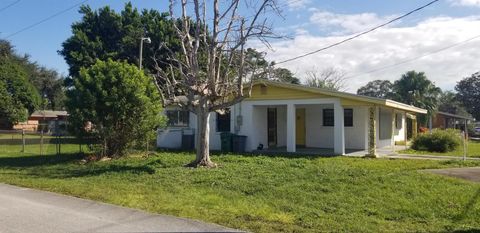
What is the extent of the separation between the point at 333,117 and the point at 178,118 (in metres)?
8.15

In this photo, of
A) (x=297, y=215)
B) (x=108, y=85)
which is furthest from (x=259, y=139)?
(x=297, y=215)

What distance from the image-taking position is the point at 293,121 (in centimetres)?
2172

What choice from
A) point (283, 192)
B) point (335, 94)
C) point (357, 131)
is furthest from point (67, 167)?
point (357, 131)

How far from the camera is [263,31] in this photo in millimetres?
15820

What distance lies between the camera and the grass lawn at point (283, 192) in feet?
27.1

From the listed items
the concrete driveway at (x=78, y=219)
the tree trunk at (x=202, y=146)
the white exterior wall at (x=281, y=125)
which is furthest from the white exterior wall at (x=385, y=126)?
the concrete driveway at (x=78, y=219)

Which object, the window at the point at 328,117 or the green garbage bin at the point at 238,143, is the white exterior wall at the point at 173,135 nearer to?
the green garbage bin at the point at 238,143

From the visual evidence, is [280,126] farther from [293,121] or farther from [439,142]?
[439,142]

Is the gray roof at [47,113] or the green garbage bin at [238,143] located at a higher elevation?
the gray roof at [47,113]

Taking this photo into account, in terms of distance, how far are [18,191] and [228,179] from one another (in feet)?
16.8

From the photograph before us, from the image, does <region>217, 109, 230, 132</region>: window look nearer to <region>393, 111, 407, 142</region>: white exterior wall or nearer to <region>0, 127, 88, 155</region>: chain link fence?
<region>0, 127, 88, 155</region>: chain link fence

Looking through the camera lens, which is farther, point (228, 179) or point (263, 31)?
point (263, 31)

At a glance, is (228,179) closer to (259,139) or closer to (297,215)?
(297,215)

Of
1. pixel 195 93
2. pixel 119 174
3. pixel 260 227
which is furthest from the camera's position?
pixel 195 93
